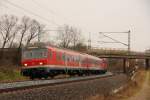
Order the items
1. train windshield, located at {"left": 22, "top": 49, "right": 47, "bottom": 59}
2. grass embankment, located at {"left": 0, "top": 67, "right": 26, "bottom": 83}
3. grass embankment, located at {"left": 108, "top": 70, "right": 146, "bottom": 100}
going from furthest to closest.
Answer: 1. grass embankment, located at {"left": 0, "top": 67, "right": 26, "bottom": 83}
2. train windshield, located at {"left": 22, "top": 49, "right": 47, "bottom": 59}
3. grass embankment, located at {"left": 108, "top": 70, "right": 146, "bottom": 100}

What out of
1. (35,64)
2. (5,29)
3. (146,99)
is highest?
(5,29)

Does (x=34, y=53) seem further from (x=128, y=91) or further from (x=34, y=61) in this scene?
(x=128, y=91)

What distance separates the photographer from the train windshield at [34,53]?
34.8 meters

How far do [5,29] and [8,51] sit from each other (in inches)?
716

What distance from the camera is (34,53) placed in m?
35.2

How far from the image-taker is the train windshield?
1368 inches

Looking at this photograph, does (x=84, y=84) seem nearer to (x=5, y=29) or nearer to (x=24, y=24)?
(x=5, y=29)

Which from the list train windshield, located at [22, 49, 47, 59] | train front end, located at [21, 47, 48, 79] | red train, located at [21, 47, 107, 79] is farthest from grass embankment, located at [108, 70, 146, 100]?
train windshield, located at [22, 49, 47, 59]

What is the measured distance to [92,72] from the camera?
186 ft

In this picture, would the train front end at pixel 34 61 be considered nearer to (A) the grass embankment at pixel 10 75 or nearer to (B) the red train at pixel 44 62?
(B) the red train at pixel 44 62

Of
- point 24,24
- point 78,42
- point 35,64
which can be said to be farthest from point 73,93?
point 78,42

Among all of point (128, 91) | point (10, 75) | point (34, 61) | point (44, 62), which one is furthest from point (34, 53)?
point (10, 75)

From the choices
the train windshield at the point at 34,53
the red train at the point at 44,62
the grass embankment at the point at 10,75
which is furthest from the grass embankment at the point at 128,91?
the grass embankment at the point at 10,75

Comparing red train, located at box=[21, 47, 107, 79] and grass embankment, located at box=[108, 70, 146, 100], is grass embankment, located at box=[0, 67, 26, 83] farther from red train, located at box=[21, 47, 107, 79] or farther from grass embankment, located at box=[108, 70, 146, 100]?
grass embankment, located at box=[108, 70, 146, 100]
